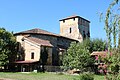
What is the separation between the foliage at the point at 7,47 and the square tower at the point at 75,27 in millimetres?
26048

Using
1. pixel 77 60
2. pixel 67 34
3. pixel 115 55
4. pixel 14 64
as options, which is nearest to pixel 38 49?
pixel 14 64

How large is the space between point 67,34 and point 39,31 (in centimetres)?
1928

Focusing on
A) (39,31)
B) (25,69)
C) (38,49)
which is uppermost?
(39,31)

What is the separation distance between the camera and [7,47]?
202 feet

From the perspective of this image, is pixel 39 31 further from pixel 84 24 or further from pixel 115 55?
pixel 115 55

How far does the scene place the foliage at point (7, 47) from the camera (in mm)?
57281

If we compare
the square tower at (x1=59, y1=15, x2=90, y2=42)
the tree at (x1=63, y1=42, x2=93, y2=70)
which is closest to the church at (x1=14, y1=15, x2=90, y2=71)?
the square tower at (x1=59, y1=15, x2=90, y2=42)

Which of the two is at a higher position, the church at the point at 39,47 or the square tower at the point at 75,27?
the square tower at the point at 75,27

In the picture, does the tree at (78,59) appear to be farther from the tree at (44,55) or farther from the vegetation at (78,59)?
the tree at (44,55)

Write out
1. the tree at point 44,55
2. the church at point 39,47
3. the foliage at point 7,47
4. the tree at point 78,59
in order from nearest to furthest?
the tree at point 78,59 < the foliage at point 7,47 < the church at point 39,47 < the tree at point 44,55

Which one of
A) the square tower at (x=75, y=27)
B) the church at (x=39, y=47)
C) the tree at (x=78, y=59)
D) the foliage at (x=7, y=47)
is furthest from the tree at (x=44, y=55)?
the square tower at (x=75, y=27)

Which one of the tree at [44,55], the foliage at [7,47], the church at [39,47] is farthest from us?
the tree at [44,55]

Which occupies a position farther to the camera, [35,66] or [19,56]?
[19,56]

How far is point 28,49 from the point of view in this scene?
2557 inches
